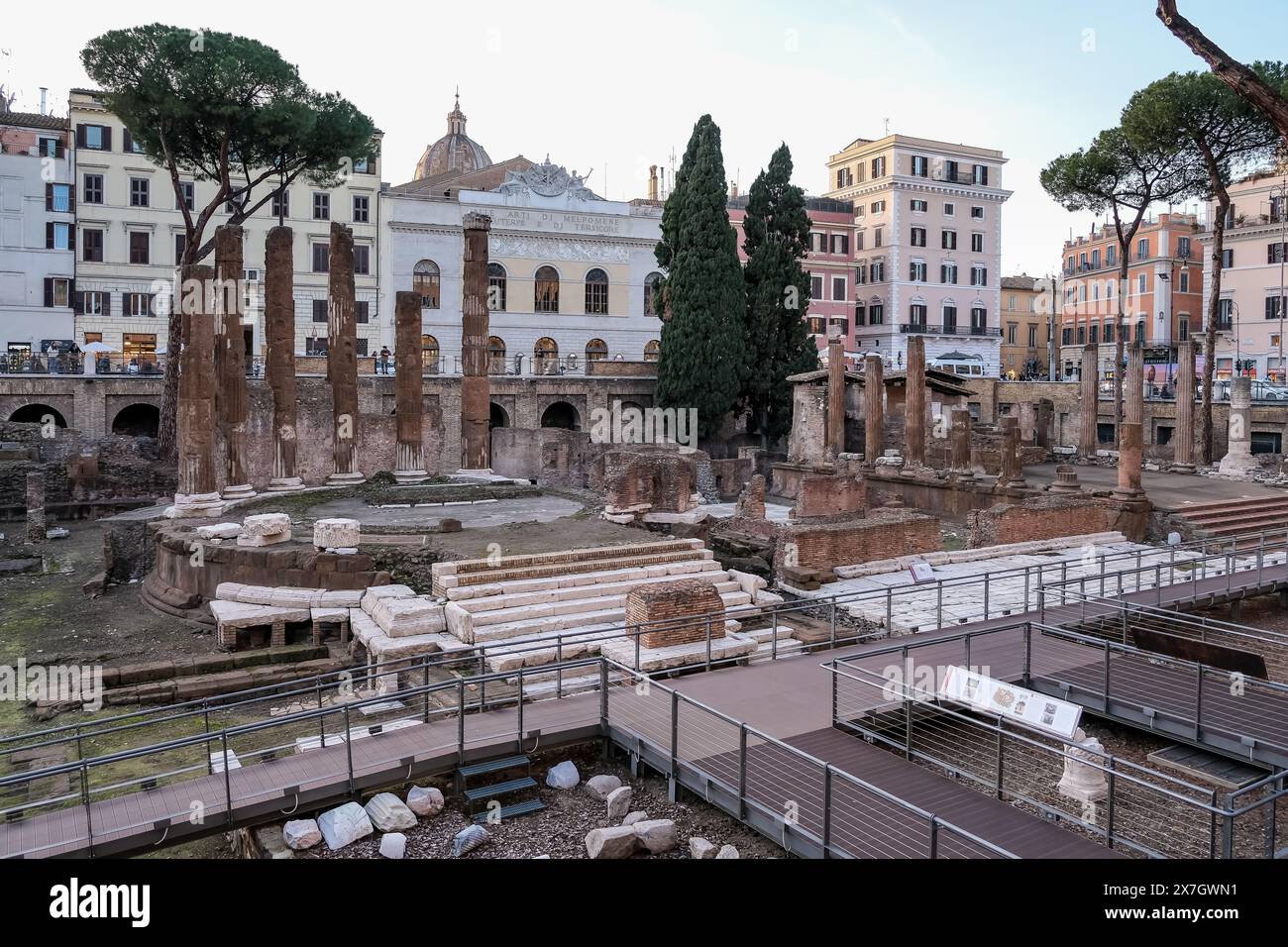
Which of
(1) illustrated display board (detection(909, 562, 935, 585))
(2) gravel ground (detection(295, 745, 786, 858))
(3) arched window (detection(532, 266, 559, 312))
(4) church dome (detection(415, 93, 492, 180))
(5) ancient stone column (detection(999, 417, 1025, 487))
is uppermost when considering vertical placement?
(4) church dome (detection(415, 93, 492, 180))

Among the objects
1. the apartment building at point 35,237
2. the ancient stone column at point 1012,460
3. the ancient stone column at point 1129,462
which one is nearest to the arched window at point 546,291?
the apartment building at point 35,237

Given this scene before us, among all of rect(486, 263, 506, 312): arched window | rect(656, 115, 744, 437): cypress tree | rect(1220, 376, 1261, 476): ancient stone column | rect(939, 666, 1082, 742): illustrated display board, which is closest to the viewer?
rect(939, 666, 1082, 742): illustrated display board

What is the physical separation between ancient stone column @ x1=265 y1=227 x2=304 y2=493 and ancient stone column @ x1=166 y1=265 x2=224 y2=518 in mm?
3095

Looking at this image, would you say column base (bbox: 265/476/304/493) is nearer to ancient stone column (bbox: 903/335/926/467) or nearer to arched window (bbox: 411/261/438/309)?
ancient stone column (bbox: 903/335/926/467)

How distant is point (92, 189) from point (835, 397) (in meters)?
30.7

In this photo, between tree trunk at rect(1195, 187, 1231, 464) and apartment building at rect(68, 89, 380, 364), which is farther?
apartment building at rect(68, 89, 380, 364)

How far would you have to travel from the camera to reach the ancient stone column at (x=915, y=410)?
32.0 m

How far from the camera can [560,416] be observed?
44.2m

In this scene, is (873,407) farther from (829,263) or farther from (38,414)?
(38,414)

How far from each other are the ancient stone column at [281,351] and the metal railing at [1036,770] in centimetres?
1717

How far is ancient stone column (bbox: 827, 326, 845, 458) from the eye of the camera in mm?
35781

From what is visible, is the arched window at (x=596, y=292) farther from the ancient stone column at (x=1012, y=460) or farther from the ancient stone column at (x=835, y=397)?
the ancient stone column at (x=1012, y=460)

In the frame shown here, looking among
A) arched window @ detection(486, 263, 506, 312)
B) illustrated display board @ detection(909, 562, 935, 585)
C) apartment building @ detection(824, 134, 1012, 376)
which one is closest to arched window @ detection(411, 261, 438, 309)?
arched window @ detection(486, 263, 506, 312)

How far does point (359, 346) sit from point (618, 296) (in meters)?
12.0
